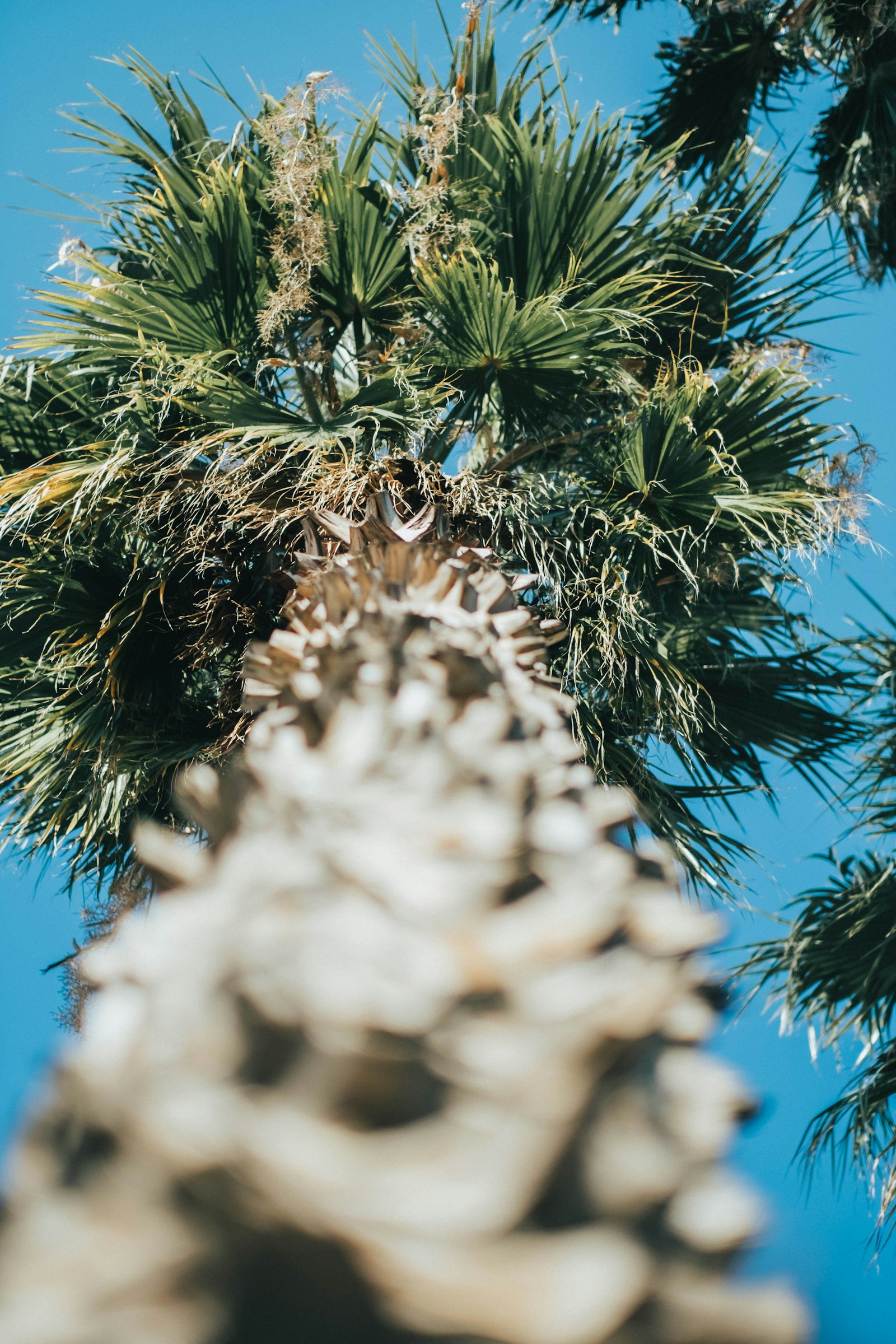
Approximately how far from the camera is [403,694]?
4.17 feet

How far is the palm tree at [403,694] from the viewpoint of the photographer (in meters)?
0.51

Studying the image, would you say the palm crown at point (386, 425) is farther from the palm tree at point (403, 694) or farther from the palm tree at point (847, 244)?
the palm tree at point (847, 244)

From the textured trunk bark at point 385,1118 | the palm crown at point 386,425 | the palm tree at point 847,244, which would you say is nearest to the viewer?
the textured trunk bark at point 385,1118

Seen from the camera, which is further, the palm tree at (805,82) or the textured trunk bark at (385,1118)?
the palm tree at (805,82)

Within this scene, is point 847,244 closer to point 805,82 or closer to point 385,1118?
point 805,82

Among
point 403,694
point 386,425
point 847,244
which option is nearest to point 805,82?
point 847,244

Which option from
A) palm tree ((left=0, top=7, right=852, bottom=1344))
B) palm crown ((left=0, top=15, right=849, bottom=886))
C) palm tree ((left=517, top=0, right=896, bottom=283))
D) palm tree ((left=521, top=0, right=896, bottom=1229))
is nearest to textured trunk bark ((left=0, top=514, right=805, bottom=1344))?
palm tree ((left=0, top=7, right=852, bottom=1344))

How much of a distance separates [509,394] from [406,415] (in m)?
0.51

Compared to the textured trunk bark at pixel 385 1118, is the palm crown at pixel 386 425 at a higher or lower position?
higher

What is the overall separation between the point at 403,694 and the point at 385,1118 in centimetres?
76

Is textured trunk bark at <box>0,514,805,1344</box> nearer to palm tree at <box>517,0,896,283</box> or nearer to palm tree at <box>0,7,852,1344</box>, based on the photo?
palm tree at <box>0,7,852,1344</box>

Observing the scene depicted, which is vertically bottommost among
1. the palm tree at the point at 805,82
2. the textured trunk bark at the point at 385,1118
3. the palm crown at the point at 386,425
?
the textured trunk bark at the point at 385,1118

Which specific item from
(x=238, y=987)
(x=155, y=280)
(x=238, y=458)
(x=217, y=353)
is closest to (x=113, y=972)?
(x=238, y=987)

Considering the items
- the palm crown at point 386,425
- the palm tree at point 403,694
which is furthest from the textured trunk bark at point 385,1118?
the palm crown at point 386,425
